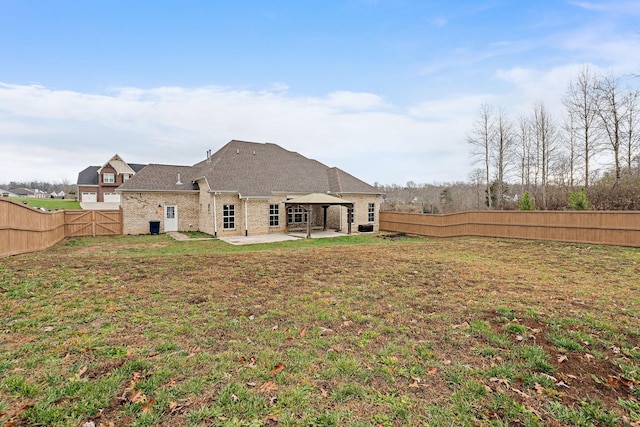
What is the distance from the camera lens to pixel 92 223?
18141 mm

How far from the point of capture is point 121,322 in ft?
13.9

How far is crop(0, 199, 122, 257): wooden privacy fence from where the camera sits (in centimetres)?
885

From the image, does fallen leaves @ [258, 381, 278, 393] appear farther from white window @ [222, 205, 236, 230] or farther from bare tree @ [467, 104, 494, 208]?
bare tree @ [467, 104, 494, 208]

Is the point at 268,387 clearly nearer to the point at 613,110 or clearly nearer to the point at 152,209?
the point at 152,209

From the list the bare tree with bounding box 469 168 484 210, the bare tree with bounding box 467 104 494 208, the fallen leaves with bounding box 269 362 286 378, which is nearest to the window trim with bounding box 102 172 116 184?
the bare tree with bounding box 467 104 494 208

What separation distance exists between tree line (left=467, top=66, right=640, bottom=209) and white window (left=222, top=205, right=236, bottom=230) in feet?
64.3

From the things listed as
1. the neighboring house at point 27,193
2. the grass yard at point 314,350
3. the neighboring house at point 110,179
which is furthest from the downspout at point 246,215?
the neighboring house at point 27,193

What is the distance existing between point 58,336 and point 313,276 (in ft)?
15.5

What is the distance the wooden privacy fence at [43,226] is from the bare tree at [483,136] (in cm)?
3219

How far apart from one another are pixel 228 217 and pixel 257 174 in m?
3.94

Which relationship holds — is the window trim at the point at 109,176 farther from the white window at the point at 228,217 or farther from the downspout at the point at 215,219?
the white window at the point at 228,217

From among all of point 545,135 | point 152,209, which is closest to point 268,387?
point 152,209

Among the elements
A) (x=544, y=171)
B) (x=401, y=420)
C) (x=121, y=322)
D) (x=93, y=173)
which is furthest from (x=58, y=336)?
(x=93, y=173)

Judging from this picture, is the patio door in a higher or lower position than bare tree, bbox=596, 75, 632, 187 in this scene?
lower
